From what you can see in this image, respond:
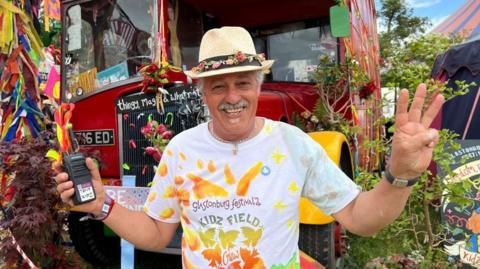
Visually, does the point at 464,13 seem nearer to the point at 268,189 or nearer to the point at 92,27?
the point at 92,27

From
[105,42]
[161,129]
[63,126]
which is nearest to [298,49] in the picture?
[105,42]

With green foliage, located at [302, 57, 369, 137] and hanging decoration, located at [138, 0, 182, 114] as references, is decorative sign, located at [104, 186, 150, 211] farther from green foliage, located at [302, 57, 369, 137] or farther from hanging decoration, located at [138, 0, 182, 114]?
green foliage, located at [302, 57, 369, 137]

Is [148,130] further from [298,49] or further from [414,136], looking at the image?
[298,49]

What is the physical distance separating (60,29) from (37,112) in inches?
39.2

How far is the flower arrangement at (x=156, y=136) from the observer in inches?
113

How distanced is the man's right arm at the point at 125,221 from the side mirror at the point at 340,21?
6.96ft

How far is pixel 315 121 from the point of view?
3.92 m

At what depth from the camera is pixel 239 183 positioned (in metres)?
1.45

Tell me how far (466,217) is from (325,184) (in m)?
2.43

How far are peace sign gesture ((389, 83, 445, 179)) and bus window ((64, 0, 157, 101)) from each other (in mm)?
2528

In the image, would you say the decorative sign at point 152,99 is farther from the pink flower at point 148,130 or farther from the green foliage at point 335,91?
the green foliage at point 335,91

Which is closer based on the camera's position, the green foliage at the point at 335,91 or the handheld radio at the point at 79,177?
the handheld radio at the point at 79,177

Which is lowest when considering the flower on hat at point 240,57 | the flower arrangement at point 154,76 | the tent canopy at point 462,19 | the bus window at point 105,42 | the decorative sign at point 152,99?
the decorative sign at point 152,99

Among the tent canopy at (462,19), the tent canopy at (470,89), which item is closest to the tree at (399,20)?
the tent canopy at (462,19)
